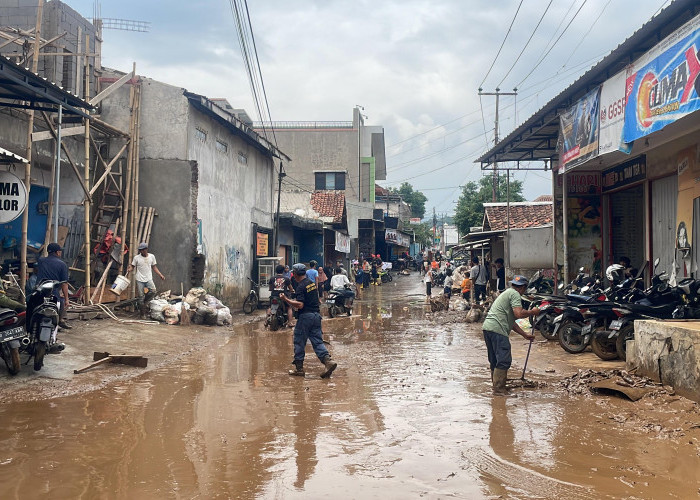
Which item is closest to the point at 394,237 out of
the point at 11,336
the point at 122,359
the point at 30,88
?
the point at 122,359

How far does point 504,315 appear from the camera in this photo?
766 centimetres

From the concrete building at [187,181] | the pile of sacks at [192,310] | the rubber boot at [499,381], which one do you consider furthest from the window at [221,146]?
the rubber boot at [499,381]

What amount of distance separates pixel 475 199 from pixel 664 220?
29.8 metres

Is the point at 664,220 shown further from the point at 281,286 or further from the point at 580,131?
the point at 281,286

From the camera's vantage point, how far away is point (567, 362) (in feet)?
31.7

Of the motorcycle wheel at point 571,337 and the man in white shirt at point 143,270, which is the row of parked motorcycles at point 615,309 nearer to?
the motorcycle wheel at point 571,337

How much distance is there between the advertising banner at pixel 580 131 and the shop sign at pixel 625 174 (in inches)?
79.0

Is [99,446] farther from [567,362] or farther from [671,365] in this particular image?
[567,362]

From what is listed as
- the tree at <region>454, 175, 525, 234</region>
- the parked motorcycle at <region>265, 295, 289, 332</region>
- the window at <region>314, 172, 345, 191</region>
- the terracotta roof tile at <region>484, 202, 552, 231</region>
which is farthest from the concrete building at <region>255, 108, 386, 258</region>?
the parked motorcycle at <region>265, 295, 289, 332</region>

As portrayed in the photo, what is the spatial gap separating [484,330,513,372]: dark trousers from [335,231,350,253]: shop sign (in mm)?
25020

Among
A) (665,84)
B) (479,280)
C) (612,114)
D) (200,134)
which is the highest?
(200,134)

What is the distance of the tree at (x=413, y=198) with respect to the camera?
80938 mm

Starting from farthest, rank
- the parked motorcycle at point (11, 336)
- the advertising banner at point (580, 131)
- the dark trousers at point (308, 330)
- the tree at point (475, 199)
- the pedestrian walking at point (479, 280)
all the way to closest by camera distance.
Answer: the tree at point (475, 199) → the pedestrian walking at point (479, 280) → the advertising banner at point (580, 131) → the dark trousers at point (308, 330) → the parked motorcycle at point (11, 336)

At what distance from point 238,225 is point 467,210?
81.5 feet
